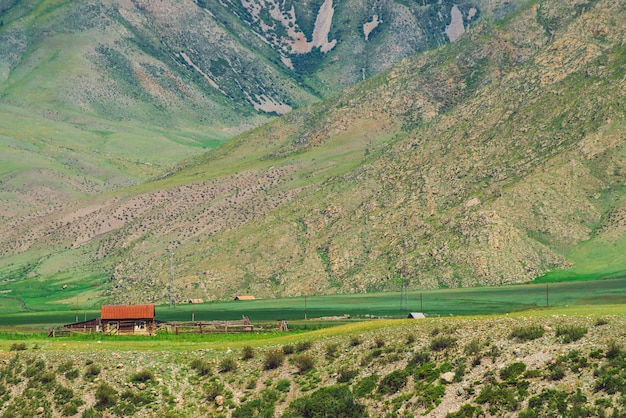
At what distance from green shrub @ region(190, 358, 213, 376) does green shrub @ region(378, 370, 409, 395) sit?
13295 mm

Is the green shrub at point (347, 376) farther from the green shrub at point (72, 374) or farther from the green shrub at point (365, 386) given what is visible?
the green shrub at point (72, 374)

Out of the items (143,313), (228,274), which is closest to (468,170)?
(228,274)

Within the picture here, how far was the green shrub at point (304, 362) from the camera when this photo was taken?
62.0 meters

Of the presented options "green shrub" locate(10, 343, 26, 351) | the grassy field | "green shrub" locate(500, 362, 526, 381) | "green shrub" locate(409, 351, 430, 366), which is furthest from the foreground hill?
the grassy field

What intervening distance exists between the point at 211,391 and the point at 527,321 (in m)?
18.6

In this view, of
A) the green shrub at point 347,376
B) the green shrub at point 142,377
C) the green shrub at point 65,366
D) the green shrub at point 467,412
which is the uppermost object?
the green shrub at point 65,366

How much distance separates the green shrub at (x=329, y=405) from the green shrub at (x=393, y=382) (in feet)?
5.05

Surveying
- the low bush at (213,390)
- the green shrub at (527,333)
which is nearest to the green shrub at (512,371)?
the green shrub at (527,333)

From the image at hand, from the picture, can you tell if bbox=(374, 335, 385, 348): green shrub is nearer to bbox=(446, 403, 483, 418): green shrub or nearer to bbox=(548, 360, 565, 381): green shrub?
bbox=(446, 403, 483, 418): green shrub

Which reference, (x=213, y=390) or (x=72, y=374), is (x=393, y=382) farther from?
(x=72, y=374)

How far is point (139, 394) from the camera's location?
205 feet

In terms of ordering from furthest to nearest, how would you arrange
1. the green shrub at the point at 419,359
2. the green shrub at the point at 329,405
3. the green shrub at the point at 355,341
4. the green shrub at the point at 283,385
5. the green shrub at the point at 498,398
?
the green shrub at the point at 355,341, the green shrub at the point at 283,385, the green shrub at the point at 419,359, the green shrub at the point at 329,405, the green shrub at the point at 498,398

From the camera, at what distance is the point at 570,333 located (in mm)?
53656

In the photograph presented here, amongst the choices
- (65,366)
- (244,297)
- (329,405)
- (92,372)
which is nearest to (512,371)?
(329,405)
